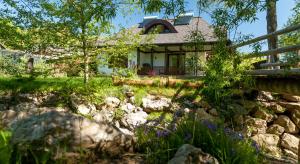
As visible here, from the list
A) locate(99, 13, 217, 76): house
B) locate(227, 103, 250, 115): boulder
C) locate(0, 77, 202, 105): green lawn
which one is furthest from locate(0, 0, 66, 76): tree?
locate(99, 13, 217, 76): house

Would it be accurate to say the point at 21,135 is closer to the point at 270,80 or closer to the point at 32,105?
the point at 32,105

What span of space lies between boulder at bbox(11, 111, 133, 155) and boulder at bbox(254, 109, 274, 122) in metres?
7.87

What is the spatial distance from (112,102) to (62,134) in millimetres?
6302

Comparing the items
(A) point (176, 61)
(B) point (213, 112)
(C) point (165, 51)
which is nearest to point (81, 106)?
(B) point (213, 112)

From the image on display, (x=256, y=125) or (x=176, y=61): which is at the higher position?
(x=176, y=61)

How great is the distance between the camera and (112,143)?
3797 millimetres

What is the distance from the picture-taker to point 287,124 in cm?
1061

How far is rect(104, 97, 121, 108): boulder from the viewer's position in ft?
31.6

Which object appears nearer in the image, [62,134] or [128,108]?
[62,134]

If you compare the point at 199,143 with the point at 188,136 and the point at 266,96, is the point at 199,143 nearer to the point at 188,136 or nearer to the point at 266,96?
the point at 188,136

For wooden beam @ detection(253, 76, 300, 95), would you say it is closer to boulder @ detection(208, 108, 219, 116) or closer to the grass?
boulder @ detection(208, 108, 219, 116)

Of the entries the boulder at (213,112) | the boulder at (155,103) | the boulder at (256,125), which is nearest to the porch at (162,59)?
the boulder at (256,125)

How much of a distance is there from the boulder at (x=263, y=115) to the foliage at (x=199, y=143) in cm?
670

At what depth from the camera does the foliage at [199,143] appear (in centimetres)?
370
